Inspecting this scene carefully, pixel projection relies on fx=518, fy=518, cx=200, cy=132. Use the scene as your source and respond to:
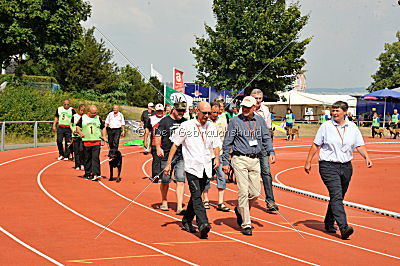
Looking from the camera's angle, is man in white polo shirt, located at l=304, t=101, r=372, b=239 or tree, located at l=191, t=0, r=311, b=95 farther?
tree, located at l=191, t=0, r=311, b=95

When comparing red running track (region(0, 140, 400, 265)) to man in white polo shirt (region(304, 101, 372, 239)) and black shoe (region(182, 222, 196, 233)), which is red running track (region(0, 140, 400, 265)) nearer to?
black shoe (region(182, 222, 196, 233))

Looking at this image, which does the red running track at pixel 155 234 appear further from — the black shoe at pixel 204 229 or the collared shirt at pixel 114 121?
the collared shirt at pixel 114 121

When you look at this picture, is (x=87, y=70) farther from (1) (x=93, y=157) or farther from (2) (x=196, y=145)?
(2) (x=196, y=145)

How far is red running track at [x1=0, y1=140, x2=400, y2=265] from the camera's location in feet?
21.8

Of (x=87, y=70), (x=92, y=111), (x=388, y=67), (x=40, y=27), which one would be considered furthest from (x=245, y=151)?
(x=388, y=67)

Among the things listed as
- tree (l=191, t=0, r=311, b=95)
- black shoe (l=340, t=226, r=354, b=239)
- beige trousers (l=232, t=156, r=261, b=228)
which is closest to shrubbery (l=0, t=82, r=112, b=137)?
tree (l=191, t=0, r=311, b=95)

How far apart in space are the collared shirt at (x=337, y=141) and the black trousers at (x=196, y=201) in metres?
1.92

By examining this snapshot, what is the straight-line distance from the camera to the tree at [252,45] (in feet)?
126

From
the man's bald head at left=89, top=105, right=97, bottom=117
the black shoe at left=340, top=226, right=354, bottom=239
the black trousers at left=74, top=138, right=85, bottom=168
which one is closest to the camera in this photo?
the black shoe at left=340, top=226, right=354, bottom=239

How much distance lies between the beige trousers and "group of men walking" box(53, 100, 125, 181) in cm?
644

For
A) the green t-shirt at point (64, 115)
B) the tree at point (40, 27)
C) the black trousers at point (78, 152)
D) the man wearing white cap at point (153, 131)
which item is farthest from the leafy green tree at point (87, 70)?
the man wearing white cap at point (153, 131)

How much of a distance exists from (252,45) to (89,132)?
26854 mm

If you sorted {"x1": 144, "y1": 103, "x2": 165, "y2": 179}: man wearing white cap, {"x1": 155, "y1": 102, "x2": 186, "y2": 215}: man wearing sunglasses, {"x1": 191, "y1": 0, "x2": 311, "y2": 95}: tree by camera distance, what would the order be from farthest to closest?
{"x1": 191, "y1": 0, "x2": 311, "y2": 95}: tree, {"x1": 144, "y1": 103, "x2": 165, "y2": 179}: man wearing white cap, {"x1": 155, "y1": 102, "x2": 186, "y2": 215}: man wearing sunglasses

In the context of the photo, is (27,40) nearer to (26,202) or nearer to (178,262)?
(26,202)
